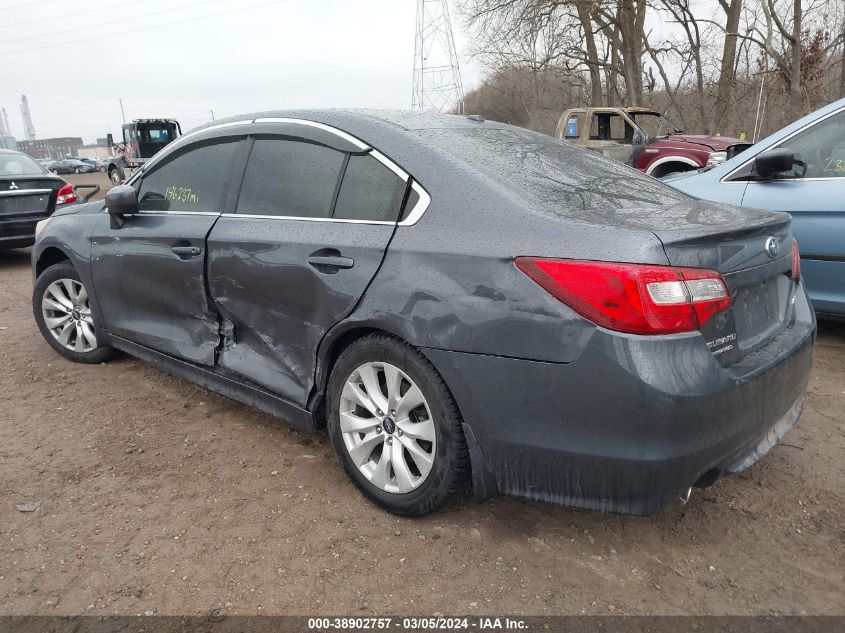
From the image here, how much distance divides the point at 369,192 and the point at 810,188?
9.77 feet

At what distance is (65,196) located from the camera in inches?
344

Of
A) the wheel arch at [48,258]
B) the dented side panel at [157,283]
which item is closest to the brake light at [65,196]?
the wheel arch at [48,258]

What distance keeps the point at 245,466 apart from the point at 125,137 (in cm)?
3082

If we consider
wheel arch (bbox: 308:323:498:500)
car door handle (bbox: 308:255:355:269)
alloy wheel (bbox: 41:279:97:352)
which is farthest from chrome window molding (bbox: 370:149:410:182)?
alloy wheel (bbox: 41:279:97:352)

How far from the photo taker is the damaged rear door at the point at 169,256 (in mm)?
3342

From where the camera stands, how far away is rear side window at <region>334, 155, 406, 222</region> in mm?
2592

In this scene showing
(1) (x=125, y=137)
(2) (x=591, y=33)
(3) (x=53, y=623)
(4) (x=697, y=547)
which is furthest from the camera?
(1) (x=125, y=137)

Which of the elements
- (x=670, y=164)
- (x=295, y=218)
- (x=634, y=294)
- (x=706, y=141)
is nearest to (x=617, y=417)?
(x=634, y=294)

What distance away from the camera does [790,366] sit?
2438 mm

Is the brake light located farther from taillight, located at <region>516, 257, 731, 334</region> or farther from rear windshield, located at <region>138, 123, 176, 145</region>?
rear windshield, located at <region>138, 123, 176, 145</region>

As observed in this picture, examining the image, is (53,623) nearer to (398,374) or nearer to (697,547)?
(398,374)

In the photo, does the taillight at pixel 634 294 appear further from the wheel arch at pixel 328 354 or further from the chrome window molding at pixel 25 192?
the chrome window molding at pixel 25 192

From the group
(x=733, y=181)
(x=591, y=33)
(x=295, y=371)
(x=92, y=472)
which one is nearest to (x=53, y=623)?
(x=92, y=472)

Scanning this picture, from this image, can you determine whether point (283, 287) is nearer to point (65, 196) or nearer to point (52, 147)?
point (65, 196)
